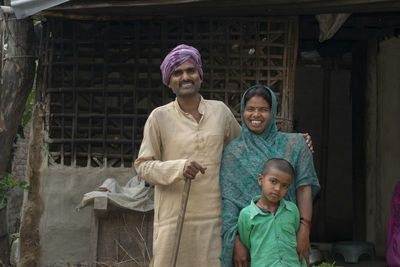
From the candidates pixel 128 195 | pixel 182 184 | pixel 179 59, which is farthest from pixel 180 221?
pixel 128 195

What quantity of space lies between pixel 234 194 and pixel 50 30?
3310mm

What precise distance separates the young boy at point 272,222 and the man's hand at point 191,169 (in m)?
0.32

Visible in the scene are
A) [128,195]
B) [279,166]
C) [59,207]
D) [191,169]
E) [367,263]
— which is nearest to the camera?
[279,166]

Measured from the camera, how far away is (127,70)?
16.6ft

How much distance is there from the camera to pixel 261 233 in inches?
99.7

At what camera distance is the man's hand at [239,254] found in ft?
8.43

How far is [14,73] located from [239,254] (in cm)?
333

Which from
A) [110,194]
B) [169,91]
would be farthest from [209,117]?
[169,91]

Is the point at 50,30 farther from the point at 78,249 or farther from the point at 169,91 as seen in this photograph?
the point at 78,249

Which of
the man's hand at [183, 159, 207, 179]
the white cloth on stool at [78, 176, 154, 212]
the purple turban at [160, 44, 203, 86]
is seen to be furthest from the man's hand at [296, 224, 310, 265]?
the white cloth on stool at [78, 176, 154, 212]

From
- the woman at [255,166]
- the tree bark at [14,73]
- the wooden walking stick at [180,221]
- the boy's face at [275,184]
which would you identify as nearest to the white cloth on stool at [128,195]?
the tree bark at [14,73]

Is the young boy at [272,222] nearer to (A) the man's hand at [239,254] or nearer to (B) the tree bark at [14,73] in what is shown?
(A) the man's hand at [239,254]

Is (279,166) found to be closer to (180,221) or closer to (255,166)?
(255,166)

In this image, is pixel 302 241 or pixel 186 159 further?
pixel 186 159
